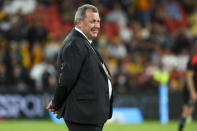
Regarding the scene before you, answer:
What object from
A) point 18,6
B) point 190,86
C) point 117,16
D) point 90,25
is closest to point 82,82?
point 90,25

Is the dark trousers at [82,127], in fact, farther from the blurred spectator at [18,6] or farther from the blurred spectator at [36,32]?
the blurred spectator at [18,6]

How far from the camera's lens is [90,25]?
6863 millimetres

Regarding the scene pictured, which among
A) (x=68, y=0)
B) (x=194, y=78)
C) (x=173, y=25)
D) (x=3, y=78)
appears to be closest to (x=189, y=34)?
(x=173, y=25)

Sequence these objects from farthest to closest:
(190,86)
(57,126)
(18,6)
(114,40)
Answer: (18,6), (114,40), (57,126), (190,86)

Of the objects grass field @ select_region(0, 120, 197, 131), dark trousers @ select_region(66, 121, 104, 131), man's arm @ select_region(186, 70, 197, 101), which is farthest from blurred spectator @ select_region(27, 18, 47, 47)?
dark trousers @ select_region(66, 121, 104, 131)

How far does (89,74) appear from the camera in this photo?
6.71 meters

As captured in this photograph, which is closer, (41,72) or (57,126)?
(57,126)

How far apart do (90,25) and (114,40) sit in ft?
47.9

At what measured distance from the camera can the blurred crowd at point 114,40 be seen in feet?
62.1

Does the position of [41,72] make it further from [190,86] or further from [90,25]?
[90,25]

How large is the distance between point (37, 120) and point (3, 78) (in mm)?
1801

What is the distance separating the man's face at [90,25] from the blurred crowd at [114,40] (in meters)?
11.1

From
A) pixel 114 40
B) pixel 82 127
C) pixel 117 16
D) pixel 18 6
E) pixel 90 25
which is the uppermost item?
pixel 90 25

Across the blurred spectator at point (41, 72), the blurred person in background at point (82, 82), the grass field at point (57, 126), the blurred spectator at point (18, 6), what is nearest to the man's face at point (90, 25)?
the blurred person in background at point (82, 82)
